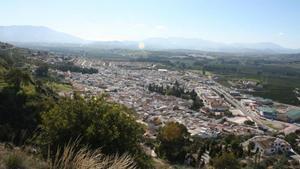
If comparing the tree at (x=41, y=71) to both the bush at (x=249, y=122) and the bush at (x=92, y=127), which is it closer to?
the bush at (x=249, y=122)

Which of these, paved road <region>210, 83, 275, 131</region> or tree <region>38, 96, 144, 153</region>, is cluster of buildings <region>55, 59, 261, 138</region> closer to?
paved road <region>210, 83, 275, 131</region>

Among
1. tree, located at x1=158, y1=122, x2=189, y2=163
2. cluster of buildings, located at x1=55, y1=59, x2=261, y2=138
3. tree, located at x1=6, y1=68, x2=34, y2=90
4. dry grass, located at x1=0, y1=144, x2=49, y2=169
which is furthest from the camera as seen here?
cluster of buildings, located at x1=55, y1=59, x2=261, y2=138

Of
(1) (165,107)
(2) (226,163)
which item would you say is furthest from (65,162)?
(1) (165,107)

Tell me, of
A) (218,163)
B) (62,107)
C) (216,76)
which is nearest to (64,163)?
(62,107)

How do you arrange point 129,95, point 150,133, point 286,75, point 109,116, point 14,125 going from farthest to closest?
point 286,75 → point 129,95 → point 150,133 → point 14,125 → point 109,116

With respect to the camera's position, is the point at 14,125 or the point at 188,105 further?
the point at 188,105

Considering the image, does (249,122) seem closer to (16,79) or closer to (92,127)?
(16,79)

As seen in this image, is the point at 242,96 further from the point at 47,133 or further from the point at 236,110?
the point at 47,133

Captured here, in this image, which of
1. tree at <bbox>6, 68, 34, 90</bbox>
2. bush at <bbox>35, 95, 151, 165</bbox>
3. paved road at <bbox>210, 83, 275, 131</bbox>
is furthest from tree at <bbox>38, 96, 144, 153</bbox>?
paved road at <bbox>210, 83, 275, 131</bbox>
